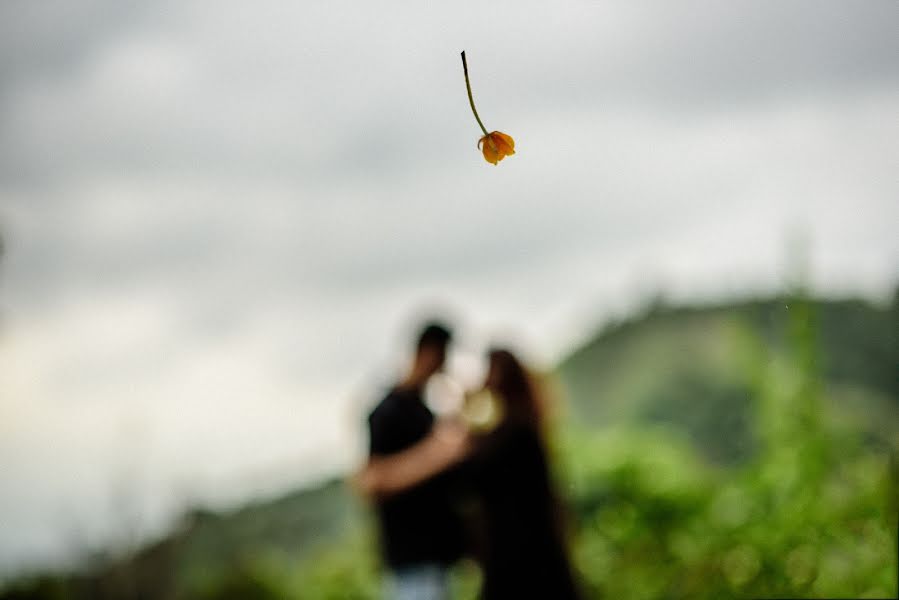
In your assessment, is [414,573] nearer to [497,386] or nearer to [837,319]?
[497,386]

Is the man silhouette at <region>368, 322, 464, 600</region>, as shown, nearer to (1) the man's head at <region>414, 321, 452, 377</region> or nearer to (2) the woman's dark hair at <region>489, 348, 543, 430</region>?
(1) the man's head at <region>414, 321, 452, 377</region>

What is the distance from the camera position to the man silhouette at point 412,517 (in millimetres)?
2590

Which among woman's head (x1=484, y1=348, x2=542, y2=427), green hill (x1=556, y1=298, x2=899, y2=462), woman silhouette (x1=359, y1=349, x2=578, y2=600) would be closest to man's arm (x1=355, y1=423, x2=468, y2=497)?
woman silhouette (x1=359, y1=349, x2=578, y2=600)

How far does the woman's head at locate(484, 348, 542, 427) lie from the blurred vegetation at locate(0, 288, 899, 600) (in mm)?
323

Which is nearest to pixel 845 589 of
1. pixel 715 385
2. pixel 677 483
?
pixel 677 483

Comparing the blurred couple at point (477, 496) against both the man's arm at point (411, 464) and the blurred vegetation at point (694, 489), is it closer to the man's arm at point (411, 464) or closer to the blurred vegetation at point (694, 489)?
the man's arm at point (411, 464)

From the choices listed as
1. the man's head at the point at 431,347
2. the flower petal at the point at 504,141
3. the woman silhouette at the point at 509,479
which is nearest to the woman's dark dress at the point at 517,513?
the woman silhouette at the point at 509,479

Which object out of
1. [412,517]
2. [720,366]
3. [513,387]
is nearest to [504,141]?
[513,387]

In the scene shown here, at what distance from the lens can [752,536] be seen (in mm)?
3027

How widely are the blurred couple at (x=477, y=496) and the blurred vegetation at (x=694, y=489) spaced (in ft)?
0.64

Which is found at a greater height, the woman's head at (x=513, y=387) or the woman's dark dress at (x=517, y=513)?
the woman's head at (x=513, y=387)

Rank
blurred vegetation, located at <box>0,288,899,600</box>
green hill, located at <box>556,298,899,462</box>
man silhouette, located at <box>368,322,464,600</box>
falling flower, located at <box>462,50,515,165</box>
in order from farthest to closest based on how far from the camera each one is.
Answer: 1. green hill, located at <box>556,298,899,462</box>
2. blurred vegetation, located at <box>0,288,899,600</box>
3. man silhouette, located at <box>368,322,464,600</box>
4. falling flower, located at <box>462,50,515,165</box>

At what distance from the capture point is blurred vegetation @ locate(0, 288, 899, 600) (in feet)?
9.32

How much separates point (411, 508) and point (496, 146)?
6.48ft
